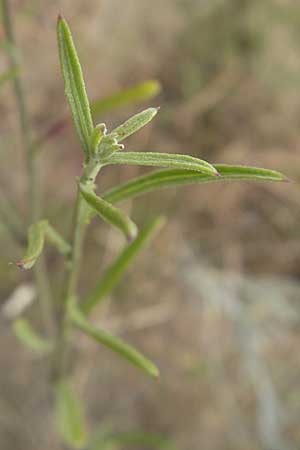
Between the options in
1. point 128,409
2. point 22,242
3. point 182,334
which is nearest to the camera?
point 22,242

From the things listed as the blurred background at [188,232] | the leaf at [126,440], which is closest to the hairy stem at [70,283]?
the leaf at [126,440]

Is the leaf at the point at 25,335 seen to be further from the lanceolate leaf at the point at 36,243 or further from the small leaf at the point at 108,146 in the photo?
the small leaf at the point at 108,146

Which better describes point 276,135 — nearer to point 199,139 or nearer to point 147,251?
point 199,139

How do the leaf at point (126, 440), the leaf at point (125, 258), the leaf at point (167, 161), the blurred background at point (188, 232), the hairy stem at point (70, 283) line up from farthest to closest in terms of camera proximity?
the blurred background at point (188, 232) < the leaf at point (126, 440) < the leaf at point (125, 258) < the hairy stem at point (70, 283) < the leaf at point (167, 161)

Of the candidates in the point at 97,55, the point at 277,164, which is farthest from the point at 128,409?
the point at 97,55

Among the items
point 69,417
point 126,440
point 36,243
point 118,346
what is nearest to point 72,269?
point 118,346

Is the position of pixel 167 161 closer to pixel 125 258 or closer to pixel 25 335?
pixel 125 258

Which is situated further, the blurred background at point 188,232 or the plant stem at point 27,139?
the blurred background at point 188,232
